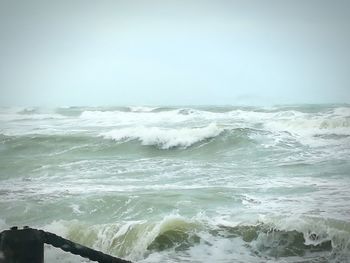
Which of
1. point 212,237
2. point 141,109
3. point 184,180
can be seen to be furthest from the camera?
point 141,109

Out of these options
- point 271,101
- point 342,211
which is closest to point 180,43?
point 271,101

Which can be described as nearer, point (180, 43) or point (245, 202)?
point (245, 202)

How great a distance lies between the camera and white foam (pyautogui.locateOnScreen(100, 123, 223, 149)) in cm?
238

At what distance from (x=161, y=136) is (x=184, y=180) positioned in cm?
30

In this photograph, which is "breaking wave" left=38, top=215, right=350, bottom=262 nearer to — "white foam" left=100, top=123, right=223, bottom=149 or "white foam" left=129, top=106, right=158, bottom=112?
"white foam" left=100, top=123, right=223, bottom=149

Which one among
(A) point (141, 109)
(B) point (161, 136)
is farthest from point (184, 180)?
(A) point (141, 109)

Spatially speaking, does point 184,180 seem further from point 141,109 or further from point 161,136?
point 141,109

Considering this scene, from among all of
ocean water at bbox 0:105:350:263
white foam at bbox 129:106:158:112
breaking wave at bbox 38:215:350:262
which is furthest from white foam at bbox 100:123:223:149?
breaking wave at bbox 38:215:350:262

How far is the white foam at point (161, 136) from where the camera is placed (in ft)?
7.82

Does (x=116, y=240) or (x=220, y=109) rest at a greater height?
(x=220, y=109)

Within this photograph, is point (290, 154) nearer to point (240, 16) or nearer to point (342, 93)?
point (342, 93)

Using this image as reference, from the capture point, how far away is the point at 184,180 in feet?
7.61

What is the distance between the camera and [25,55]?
2.52 metres

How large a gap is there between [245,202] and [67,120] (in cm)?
125
